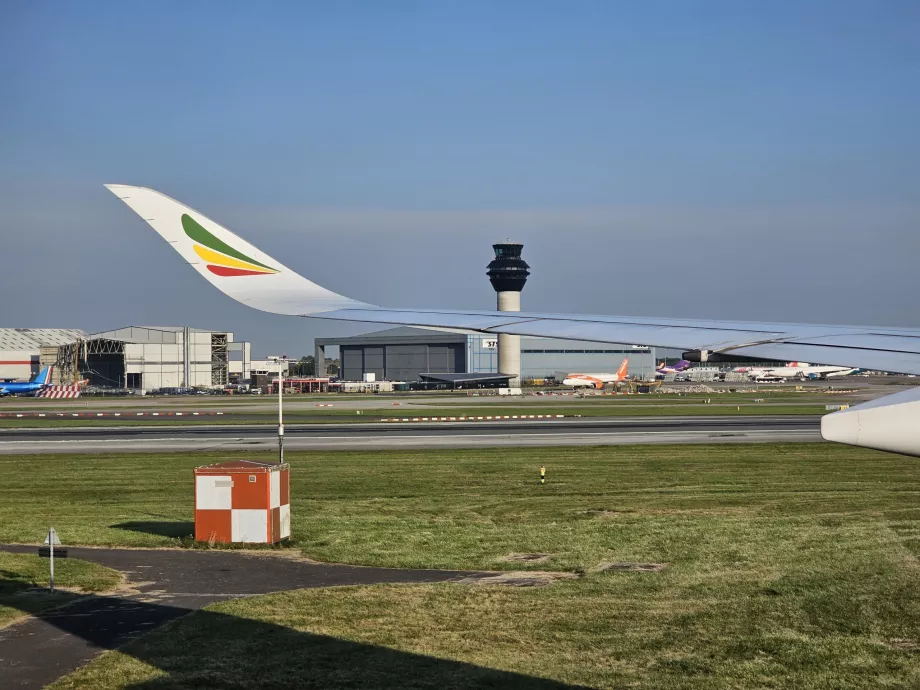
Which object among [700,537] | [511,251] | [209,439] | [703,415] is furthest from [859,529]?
[511,251]

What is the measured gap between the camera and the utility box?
71.5ft

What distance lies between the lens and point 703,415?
73.8m

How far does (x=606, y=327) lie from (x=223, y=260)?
4.43 metres

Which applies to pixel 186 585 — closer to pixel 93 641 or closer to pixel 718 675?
pixel 93 641

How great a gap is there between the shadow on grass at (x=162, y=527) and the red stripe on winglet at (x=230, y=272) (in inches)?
513

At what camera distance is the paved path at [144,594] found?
1337 cm

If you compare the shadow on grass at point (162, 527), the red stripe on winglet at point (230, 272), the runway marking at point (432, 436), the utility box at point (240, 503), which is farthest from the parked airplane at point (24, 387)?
the red stripe on winglet at point (230, 272)

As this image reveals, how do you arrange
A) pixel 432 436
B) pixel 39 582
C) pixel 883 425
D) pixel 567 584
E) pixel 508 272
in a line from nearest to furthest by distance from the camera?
pixel 883 425
pixel 567 584
pixel 39 582
pixel 432 436
pixel 508 272

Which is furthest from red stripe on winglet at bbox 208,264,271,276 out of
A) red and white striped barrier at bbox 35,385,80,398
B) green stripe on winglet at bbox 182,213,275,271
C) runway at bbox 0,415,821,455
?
red and white striped barrier at bbox 35,385,80,398

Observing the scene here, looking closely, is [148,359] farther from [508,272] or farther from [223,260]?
[223,260]

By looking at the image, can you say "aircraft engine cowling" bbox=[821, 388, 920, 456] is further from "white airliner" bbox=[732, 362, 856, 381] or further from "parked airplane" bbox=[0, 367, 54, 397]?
"white airliner" bbox=[732, 362, 856, 381]

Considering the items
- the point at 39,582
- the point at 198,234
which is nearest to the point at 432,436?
the point at 39,582

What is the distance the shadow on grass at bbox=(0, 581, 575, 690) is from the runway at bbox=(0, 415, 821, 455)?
3278 centimetres

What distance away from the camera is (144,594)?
57.5 ft
